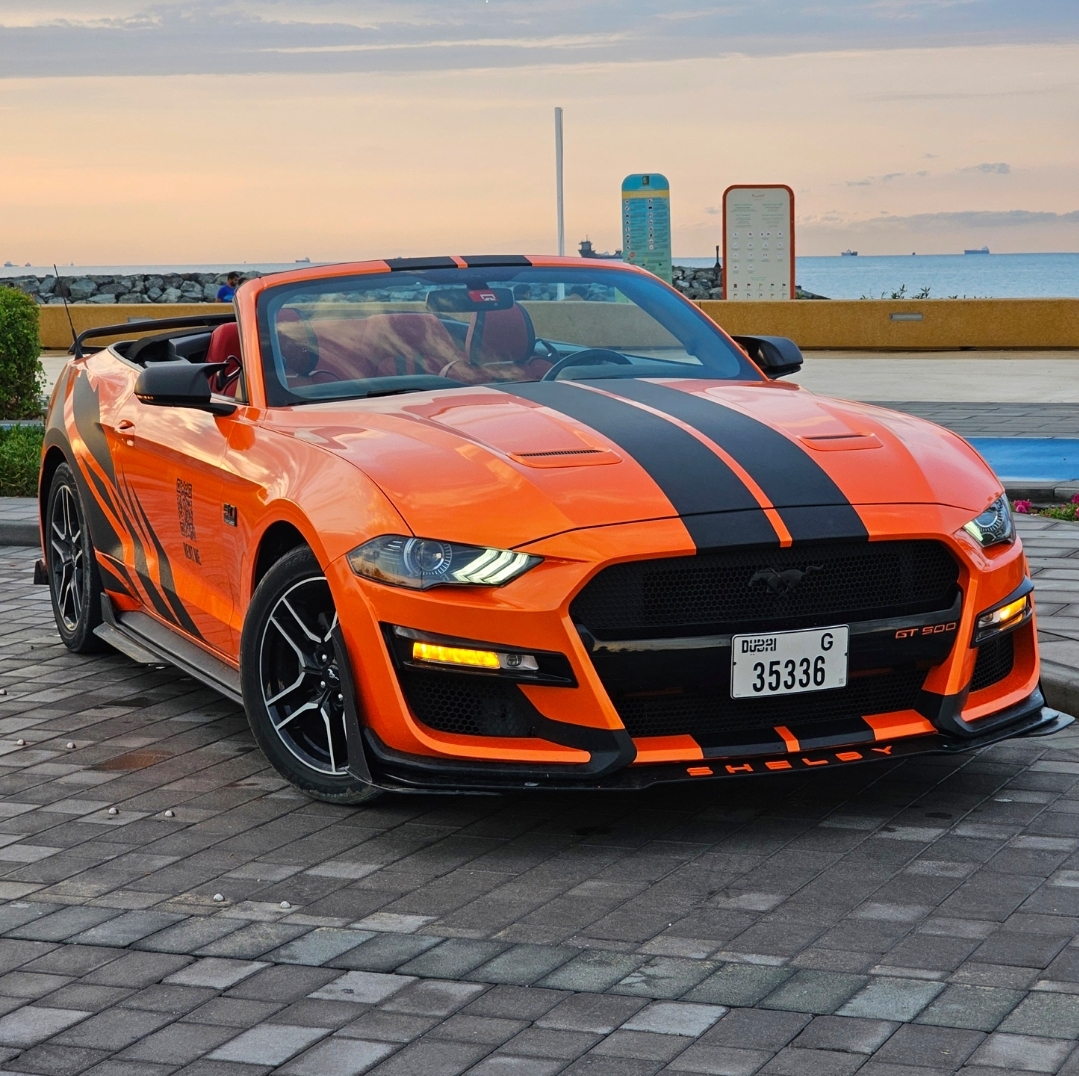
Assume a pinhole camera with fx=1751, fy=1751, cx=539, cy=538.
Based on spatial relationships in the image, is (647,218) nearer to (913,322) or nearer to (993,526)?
(913,322)

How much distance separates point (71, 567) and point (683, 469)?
3511 mm

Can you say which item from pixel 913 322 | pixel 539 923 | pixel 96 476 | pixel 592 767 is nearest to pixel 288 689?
pixel 592 767

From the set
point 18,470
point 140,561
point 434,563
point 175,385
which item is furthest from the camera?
point 18,470

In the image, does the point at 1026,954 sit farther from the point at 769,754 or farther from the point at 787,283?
the point at 787,283

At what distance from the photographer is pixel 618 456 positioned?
454 centimetres

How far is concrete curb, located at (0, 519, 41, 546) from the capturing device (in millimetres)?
9992

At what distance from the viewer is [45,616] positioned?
8.03 metres

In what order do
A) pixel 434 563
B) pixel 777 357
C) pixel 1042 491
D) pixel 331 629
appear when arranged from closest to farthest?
pixel 434 563
pixel 331 629
pixel 777 357
pixel 1042 491

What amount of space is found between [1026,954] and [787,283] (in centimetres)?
2448

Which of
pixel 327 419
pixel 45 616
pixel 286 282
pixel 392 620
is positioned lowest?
pixel 45 616

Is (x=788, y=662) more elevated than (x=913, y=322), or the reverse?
(x=913, y=322)

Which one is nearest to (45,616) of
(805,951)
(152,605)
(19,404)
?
(152,605)

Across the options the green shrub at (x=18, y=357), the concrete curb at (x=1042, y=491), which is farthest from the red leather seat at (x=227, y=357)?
the green shrub at (x=18, y=357)

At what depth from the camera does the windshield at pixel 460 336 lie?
5.54 meters
